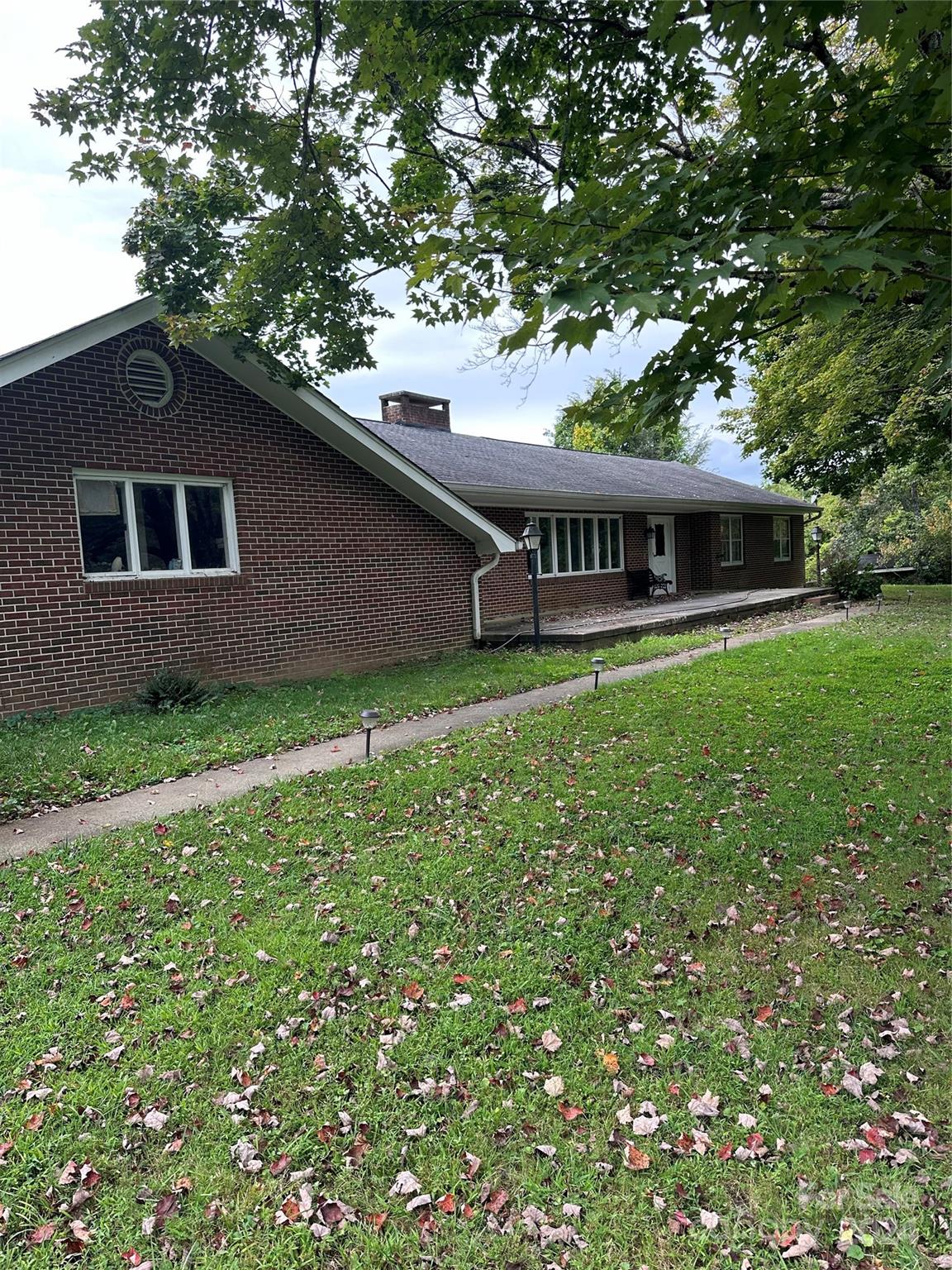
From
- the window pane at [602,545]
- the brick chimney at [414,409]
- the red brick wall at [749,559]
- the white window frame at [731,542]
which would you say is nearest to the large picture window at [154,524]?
the brick chimney at [414,409]

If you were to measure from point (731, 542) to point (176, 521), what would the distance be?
19.0 meters

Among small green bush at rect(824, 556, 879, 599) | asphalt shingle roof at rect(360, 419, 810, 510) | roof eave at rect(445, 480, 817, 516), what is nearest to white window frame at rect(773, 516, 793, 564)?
asphalt shingle roof at rect(360, 419, 810, 510)

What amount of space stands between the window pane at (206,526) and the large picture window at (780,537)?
21427 millimetres

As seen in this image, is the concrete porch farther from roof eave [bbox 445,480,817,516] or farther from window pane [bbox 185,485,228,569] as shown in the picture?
window pane [bbox 185,485,228,569]

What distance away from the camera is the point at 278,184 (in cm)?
662

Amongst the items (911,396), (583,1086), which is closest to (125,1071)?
(583,1086)

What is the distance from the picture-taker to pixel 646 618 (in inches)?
604

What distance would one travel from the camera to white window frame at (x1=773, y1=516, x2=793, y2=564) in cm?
2566

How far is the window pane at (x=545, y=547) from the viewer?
54.6 feet

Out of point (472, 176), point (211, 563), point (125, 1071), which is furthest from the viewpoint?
point (211, 563)

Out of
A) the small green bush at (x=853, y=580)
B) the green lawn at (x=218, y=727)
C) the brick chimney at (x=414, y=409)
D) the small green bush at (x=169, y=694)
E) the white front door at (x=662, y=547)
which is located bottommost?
the green lawn at (x=218, y=727)

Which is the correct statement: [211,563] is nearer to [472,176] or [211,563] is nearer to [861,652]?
[472,176]

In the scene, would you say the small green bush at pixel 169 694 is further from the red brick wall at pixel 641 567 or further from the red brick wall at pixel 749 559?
the red brick wall at pixel 749 559

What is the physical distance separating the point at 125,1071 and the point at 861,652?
1082 cm
